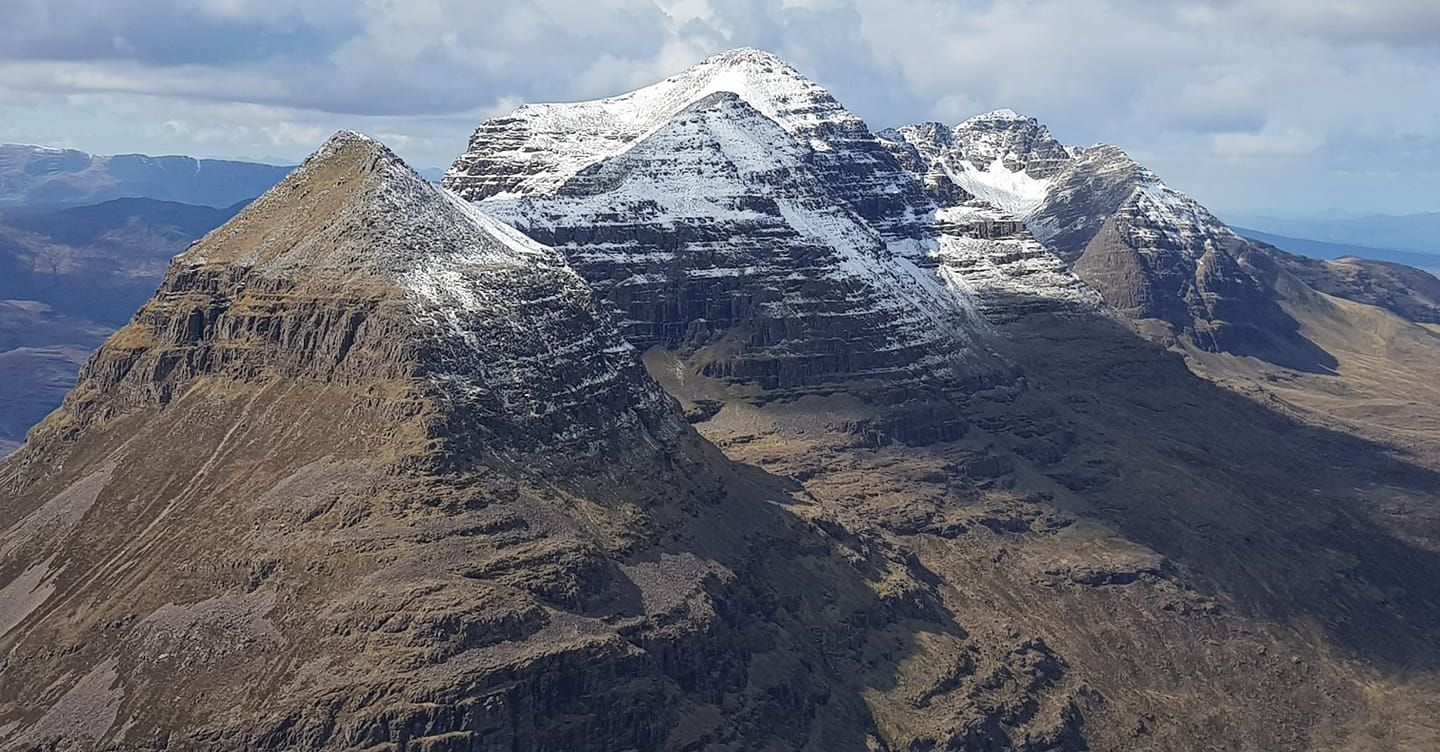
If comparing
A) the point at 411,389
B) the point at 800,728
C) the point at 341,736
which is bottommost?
the point at 800,728

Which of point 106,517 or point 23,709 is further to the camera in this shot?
point 106,517

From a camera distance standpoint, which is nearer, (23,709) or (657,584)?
(23,709)

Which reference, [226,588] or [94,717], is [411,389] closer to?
[226,588]

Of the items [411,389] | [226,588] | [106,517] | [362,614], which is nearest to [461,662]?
[362,614]

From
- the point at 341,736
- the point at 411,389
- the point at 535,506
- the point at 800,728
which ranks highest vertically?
the point at 411,389

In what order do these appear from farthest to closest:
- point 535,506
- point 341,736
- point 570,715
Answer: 1. point 535,506
2. point 570,715
3. point 341,736

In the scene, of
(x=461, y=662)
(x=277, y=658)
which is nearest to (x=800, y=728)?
(x=461, y=662)

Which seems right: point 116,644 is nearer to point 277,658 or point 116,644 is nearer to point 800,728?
point 277,658

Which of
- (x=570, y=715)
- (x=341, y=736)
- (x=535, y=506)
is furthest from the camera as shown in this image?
(x=535, y=506)

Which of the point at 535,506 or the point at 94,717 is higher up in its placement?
the point at 535,506
